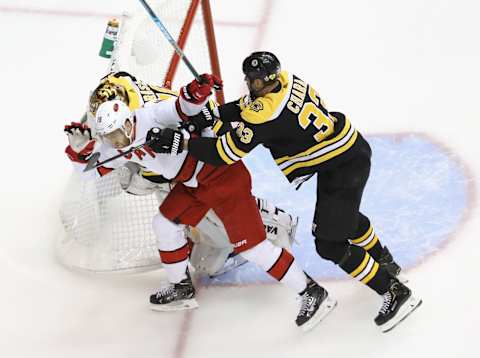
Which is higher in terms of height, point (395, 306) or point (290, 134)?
point (290, 134)

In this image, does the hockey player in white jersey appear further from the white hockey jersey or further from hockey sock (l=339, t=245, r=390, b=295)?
hockey sock (l=339, t=245, r=390, b=295)

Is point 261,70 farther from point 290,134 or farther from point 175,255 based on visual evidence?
point 175,255

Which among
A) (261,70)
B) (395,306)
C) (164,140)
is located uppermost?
(261,70)

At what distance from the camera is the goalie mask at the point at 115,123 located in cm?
265

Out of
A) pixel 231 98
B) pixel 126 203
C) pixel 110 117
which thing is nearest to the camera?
pixel 110 117

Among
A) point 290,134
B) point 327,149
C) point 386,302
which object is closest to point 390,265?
point 386,302

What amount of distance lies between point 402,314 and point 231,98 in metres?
1.47

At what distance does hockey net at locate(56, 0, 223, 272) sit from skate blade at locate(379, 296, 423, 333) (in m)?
0.80

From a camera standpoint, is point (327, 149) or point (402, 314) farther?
point (402, 314)

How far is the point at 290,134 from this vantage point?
9.03 feet

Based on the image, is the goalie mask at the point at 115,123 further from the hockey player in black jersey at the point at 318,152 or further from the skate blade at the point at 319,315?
the skate blade at the point at 319,315

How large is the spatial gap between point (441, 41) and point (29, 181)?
6.27 feet

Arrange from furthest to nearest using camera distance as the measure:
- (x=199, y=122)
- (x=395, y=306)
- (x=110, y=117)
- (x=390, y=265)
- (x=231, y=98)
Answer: (x=231, y=98), (x=390, y=265), (x=395, y=306), (x=199, y=122), (x=110, y=117)

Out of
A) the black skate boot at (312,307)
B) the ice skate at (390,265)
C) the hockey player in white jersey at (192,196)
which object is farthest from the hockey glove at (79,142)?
the ice skate at (390,265)
